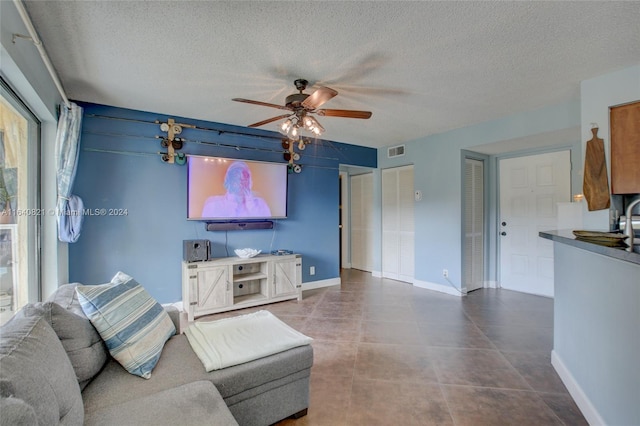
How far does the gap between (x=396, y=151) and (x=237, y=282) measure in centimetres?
329

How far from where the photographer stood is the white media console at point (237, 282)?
3.43 metres

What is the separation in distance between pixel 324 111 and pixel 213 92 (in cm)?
116

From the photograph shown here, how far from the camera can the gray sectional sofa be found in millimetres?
947

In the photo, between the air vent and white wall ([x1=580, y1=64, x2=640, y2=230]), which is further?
the air vent

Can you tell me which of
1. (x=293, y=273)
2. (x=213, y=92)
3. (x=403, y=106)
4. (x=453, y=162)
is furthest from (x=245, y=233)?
(x=453, y=162)

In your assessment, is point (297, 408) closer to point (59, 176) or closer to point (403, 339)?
point (403, 339)

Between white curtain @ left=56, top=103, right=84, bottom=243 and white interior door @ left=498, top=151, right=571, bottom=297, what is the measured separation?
533 centimetres

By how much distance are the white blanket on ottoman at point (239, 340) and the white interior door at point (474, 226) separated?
10.9ft

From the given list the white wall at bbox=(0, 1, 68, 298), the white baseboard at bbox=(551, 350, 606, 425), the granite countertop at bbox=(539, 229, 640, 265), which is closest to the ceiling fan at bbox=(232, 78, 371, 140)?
the white wall at bbox=(0, 1, 68, 298)

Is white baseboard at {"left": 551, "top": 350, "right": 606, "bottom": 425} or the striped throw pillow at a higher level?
the striped throw pillow

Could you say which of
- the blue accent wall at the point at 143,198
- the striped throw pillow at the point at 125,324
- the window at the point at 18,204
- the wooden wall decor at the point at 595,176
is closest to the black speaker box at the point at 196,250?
the blue accent wall at the point at 143,198

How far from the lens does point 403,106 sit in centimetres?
332

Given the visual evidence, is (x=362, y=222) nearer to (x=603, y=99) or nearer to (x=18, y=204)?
(x=603, y=99)

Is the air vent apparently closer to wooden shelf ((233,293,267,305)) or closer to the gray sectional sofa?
wooden shelf ((233,293,267,305))
